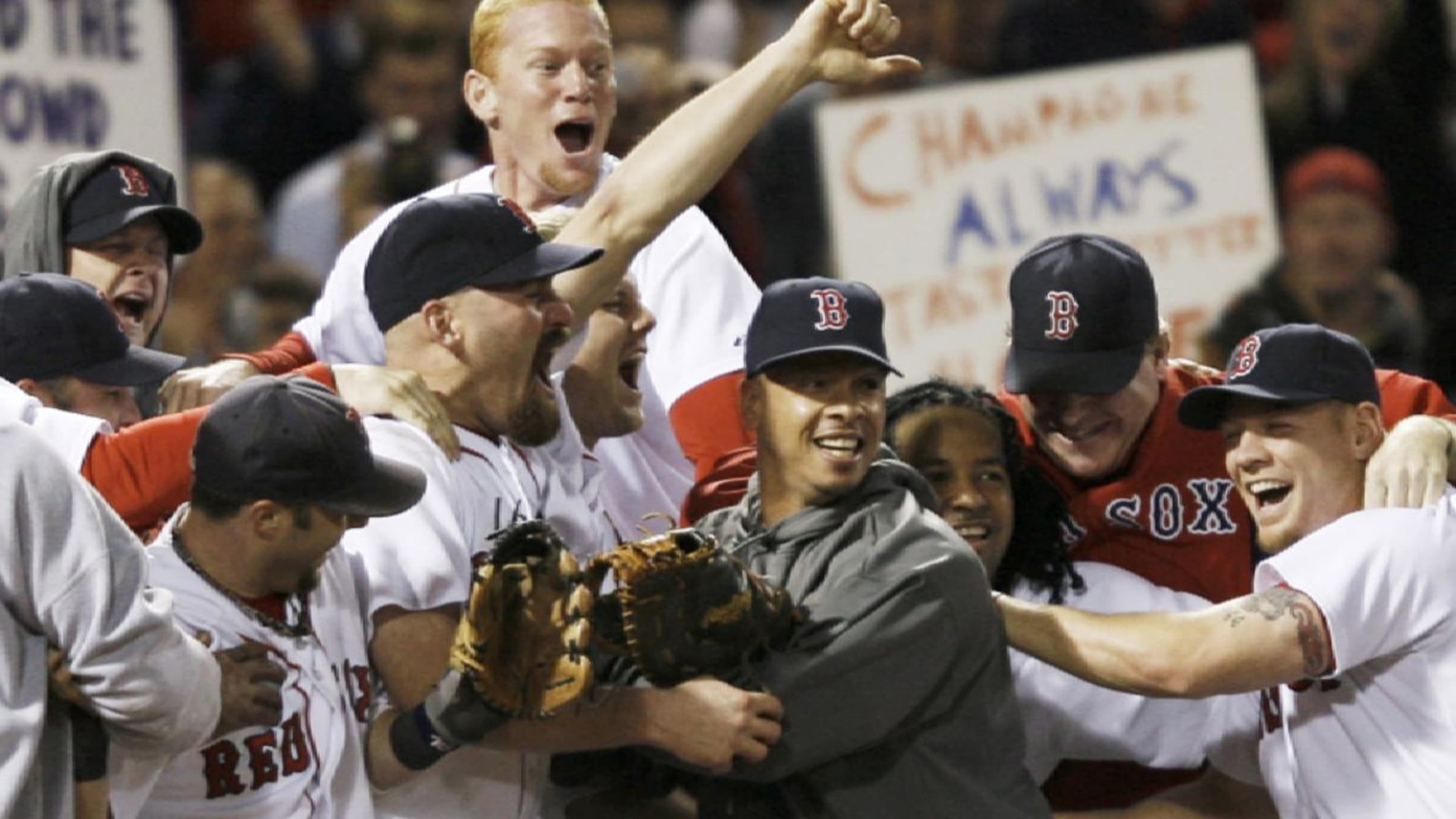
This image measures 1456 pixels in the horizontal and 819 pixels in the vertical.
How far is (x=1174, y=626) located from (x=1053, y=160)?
444 cm

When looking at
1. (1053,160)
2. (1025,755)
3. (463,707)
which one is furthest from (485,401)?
(1053,160)

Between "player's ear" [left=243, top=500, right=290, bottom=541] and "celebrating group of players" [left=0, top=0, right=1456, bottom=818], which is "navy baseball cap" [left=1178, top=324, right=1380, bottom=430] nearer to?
"celebrating group of players" [left=0, top=0, right=1456, bottom=818]

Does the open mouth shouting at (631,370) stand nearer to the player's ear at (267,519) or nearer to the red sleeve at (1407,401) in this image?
the player's ear at (267,519)

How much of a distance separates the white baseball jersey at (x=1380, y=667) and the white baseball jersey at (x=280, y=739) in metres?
1.42

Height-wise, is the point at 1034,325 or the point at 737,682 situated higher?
the point at 1034,325

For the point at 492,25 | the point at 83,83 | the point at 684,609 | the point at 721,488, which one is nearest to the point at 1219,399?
the point at 721,488

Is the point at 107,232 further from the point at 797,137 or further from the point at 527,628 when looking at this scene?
the point at 797,137

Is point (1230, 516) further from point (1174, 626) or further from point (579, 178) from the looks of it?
point (579, 178)

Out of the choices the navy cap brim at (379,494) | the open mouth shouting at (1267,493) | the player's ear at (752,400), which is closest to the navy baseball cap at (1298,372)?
the open mouth shouting at (1267,493)

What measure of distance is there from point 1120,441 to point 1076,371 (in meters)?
0.18

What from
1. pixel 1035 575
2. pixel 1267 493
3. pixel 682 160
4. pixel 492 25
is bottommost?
pixel 1035 575

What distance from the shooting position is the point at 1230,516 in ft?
14.5

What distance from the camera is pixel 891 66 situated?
433cm

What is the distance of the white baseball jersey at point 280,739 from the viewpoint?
3.40 m
